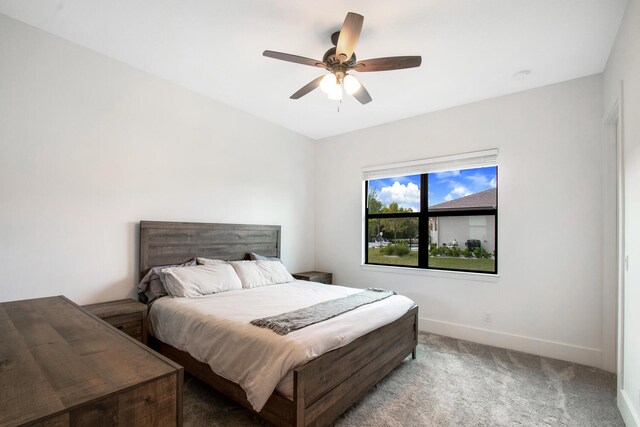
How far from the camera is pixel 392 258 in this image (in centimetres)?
430

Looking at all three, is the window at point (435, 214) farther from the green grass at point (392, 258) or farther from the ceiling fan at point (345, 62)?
the ceiling fan at point (345, 62)

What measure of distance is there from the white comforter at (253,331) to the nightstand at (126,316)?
0.10m

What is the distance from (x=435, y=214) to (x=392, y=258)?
842 mm

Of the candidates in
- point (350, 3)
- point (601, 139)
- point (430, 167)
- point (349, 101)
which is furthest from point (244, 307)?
point (601, 139)

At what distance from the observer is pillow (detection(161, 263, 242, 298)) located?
2.76 meters

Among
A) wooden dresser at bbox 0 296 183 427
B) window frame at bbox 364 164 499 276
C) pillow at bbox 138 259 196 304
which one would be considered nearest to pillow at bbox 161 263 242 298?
pillow at bbox 138 259 196 304

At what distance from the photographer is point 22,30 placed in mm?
2334

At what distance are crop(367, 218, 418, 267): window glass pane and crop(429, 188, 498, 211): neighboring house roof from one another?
1.42 feet

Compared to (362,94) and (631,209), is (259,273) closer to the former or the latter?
(362,94)

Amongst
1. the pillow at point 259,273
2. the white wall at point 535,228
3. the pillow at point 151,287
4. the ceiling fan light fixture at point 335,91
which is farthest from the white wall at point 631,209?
the pillow at point 151,287

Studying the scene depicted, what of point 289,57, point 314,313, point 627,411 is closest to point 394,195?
point 314,313

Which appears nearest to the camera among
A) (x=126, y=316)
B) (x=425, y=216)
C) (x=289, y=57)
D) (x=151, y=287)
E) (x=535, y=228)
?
(x=289, y=57)

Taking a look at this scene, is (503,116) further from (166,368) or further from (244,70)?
(166,368)

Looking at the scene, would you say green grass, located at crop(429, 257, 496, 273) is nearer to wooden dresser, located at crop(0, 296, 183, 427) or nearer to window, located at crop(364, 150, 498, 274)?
window, located at crop(364, 150, 498, 274)
